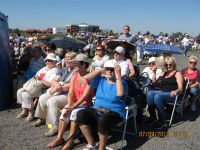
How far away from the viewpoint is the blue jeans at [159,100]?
606cm

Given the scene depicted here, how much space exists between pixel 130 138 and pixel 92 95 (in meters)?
0.99

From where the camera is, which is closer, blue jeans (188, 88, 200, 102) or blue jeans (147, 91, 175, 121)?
blue jeans (147, 91, 175, 121)

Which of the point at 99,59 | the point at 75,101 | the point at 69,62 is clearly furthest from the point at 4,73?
the point at 75,101

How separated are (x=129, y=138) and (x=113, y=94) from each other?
3.24ft

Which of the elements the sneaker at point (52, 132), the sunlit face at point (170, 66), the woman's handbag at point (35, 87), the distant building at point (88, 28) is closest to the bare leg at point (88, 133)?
the sneaker at point (52, 132)

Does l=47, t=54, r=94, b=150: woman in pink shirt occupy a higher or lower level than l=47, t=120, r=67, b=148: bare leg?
higher

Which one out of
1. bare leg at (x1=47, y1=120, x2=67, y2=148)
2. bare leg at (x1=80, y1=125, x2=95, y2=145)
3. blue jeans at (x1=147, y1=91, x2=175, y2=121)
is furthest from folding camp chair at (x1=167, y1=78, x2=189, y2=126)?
bare leg at (x1=47, y1=120, x2=67, y2=148)

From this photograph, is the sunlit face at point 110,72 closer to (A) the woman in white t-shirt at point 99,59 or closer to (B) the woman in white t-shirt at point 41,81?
(B) the woman in white t-shirt at point 41,81

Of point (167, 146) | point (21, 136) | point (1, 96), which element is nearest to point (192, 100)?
point (167, 146)

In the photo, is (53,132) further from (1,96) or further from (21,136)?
(1,96)

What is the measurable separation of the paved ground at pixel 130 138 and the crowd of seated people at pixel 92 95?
0.22 metres

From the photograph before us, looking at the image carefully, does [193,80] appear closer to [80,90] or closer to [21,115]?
[80,90]

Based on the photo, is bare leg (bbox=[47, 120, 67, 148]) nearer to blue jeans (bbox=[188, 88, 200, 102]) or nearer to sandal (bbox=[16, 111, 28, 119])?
sandal (bbox=[16, 111, 28, 119])

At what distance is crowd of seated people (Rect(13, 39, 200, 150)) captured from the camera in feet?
16.2
